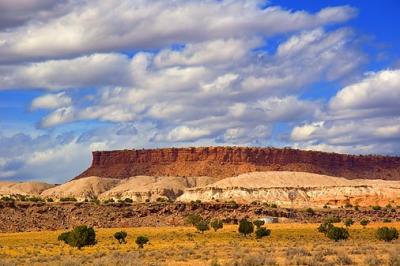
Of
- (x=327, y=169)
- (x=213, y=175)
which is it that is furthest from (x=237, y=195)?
(x=327, y=169)

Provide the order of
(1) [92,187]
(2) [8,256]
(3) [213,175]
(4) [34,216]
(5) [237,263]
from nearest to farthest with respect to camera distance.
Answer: (5) [237,263] → (2) [8,256] → (4) [34,216] → (1) [92,187] → (3) [213,175]

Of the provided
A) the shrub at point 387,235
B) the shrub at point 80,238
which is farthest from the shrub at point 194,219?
the shrub at point 80,238

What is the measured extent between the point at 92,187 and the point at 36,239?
4064 inches

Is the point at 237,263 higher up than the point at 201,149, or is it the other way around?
the point at 201,149

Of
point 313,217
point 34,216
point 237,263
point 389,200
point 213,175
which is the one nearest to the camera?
point 237,263

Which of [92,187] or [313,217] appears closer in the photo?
[313,217]

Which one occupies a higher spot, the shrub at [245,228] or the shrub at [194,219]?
the shrub at [194,219]

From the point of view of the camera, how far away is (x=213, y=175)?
614 feet

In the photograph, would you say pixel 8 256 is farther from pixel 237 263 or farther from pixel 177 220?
pixel 177 220

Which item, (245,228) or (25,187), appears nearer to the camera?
(245,228)

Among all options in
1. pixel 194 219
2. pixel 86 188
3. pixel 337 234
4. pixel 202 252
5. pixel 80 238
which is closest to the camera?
pixel 202 252

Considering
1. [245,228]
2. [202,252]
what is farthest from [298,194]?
[202,252]

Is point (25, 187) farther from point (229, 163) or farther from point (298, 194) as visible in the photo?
point (298, 194)

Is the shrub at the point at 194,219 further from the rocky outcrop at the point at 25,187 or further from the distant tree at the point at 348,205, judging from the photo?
the rocky outcrop at the point at 25,187
